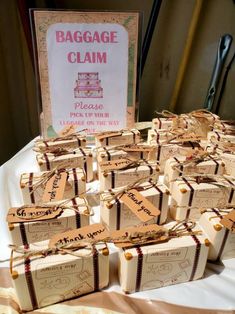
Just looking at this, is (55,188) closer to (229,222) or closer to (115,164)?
(115,164)

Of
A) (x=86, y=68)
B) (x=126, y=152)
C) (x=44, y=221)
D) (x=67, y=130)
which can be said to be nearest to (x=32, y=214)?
(x=44, y=221)

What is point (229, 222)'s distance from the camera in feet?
1.82

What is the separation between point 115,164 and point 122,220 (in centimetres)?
17

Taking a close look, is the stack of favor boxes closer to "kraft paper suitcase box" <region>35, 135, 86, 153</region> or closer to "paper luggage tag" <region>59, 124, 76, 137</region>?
"kraft paper suitcase box" <region>35, 135, 86, 153</region>

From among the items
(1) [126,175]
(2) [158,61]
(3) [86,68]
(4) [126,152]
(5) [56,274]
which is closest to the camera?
(5) [56,274]

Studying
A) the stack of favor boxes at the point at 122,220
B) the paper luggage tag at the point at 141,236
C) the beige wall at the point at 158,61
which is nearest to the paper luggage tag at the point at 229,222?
the stack of favor boxes at the point at 122,220

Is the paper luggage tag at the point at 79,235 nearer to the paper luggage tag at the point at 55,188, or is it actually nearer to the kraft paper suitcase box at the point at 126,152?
the paper luggage tag at the point at 55,188

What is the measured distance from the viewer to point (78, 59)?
0.92m

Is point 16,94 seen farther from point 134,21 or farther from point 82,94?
point 134,21

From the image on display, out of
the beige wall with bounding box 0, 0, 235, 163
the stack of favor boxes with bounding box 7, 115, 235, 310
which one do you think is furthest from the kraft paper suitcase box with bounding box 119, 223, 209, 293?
the beige wall with bounding box 0, 0, 235, 163

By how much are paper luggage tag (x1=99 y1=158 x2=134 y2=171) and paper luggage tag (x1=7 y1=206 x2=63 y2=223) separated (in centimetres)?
19

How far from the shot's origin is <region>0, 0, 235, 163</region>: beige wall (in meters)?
1.10

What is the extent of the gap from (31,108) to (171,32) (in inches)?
30.2

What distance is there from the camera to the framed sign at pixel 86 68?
875mm
